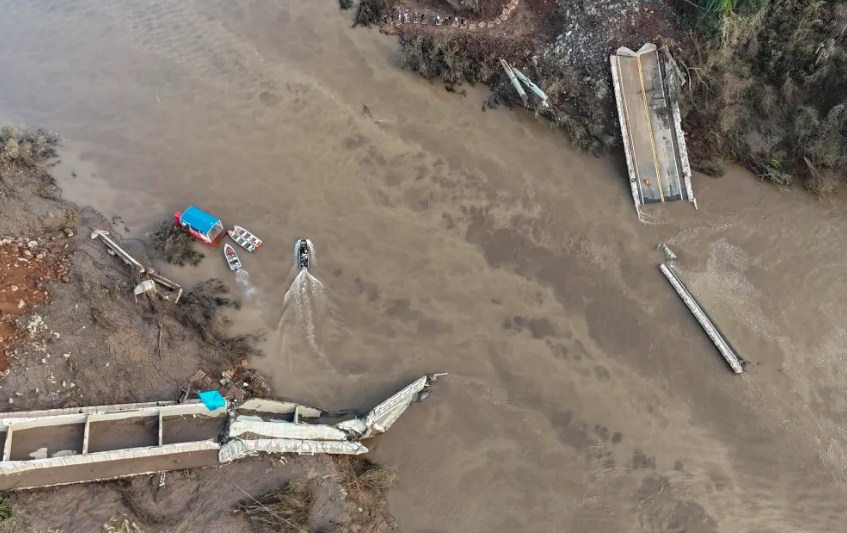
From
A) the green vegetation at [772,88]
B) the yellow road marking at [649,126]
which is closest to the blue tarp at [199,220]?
the yellow road marking at [649,126]

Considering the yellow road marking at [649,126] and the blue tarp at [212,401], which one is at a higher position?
the yellow road marking at [649,126]

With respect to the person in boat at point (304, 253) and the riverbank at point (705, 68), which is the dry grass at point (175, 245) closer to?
the person in boat at point (304, 253)

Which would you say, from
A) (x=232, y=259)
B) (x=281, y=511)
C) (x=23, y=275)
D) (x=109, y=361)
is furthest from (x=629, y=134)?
(x=23, y=275)

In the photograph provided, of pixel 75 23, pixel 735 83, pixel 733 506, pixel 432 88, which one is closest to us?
pixel 733 506

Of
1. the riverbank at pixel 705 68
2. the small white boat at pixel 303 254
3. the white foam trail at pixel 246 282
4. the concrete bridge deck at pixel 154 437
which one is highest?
the riverbank at pixel 705 68

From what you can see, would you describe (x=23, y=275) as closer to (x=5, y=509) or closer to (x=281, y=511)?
(x=5, y=509)

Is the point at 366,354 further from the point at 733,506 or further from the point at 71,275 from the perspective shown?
the point at 733,506

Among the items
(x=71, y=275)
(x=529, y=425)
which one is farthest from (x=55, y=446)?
(x=529, y=425)
